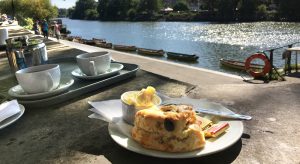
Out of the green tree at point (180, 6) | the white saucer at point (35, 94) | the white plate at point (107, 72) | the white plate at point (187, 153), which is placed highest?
the green tree at point (180, 6)

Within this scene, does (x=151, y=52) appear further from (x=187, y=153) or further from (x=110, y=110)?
(x=187, y=153)

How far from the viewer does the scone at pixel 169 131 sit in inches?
56.6

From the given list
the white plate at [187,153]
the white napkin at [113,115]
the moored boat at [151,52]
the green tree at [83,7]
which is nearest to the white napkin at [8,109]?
the white napkin at [113,115]

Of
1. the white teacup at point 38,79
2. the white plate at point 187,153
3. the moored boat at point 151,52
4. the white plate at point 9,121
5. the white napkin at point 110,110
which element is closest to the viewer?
the white plate at point 187,153

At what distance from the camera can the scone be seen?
4.72 ft

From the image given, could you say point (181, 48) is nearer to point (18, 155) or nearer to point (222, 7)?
point (18, 155)

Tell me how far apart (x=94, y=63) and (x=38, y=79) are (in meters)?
0.54

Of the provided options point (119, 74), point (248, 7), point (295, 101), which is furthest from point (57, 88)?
point (248, 7)

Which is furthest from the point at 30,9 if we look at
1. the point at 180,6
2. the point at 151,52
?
the point at 180,6

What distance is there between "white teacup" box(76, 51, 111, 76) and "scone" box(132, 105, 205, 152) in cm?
121

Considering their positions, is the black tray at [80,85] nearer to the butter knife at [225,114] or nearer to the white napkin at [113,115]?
the white napkin at [113,115]

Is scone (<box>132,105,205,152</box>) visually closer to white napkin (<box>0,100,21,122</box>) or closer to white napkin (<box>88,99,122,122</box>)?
white napkin (<box>88,99,122,122</box>)

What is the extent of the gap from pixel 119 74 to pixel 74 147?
123cm

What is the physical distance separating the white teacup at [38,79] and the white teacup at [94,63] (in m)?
0.34
